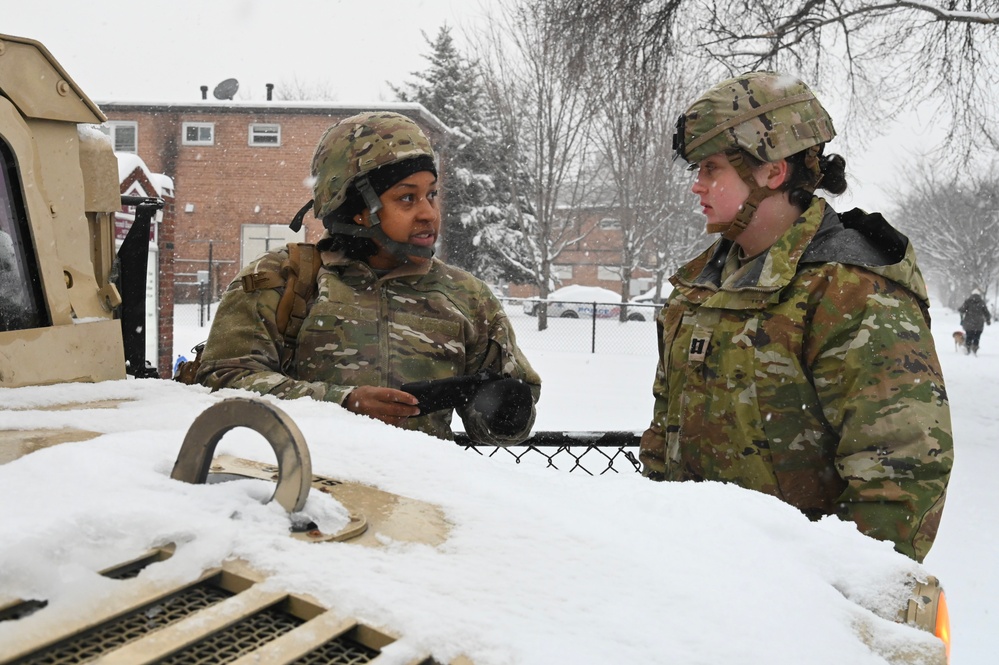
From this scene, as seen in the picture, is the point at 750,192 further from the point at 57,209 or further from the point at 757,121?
the point at 57,209

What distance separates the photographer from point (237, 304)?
2543 millimetres

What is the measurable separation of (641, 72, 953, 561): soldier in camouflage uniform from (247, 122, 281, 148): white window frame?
969 inches

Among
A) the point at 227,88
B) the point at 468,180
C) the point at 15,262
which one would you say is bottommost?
the point at 15,262

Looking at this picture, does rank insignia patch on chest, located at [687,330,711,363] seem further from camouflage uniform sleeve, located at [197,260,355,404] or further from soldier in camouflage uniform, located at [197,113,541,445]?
camouflage uniform sleeve, located at [197,260,355,404]

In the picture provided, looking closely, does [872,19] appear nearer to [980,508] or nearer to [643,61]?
[643,61]

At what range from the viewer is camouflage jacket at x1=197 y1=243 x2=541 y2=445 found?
2.51 m

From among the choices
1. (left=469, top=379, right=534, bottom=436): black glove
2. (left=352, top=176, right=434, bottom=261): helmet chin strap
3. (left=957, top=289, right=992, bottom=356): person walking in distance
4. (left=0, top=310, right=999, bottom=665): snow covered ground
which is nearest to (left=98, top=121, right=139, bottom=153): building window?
(left=957, top=289, right=992, bottom=356): person walking in distance

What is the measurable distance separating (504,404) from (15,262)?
1.36m

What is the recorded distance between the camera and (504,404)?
2.41 m

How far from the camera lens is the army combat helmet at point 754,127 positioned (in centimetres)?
224

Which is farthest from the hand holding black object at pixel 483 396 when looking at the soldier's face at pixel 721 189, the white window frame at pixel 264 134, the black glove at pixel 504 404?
the white window frame at pixel 264 134

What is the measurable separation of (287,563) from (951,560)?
499cm

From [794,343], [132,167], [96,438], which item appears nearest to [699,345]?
[794,343]

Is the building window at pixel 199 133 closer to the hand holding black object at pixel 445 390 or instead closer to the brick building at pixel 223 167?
the brick building at pixel 223 167
